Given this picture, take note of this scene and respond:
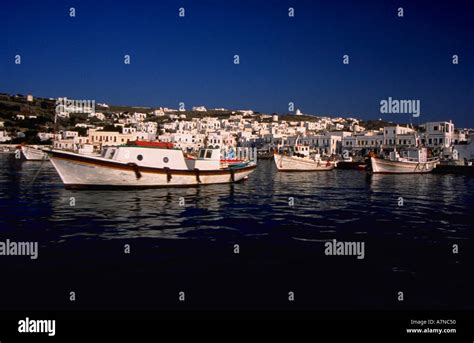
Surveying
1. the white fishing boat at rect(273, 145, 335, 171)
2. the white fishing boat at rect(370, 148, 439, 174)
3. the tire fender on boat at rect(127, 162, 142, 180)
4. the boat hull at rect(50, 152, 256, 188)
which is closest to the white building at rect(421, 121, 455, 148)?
the white fishing boat at rect(370, 148, 439, 174)

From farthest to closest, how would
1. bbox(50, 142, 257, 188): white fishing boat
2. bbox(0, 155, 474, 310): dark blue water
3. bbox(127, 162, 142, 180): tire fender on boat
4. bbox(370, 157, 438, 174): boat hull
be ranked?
bbox(370, 157, 438, 174): boat hull < bbox(127, 162, 142, 180): tire fender on boat < bbox(50, 142, 257, 188): white fishing boat < bbox(0, 155, 474, 310): dark blue water

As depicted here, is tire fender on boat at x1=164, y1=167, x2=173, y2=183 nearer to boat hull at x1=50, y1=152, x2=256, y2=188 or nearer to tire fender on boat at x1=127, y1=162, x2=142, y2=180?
boat hull at x1=50, y1=152, x2=256, y2=188

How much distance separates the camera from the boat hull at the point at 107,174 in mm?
24656

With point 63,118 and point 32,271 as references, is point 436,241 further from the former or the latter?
point 63,118

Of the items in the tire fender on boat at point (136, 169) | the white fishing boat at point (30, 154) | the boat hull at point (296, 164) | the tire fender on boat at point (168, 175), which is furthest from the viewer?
the white fishing boat at point (30, 154)

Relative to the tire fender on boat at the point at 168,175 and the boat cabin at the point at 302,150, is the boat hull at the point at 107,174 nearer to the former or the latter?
the tire fender on boat at the point at 168,175

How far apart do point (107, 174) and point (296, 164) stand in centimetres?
3620

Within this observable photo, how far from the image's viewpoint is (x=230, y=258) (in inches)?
436

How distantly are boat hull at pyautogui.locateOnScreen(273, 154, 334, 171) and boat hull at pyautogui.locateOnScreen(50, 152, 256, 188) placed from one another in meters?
28.3

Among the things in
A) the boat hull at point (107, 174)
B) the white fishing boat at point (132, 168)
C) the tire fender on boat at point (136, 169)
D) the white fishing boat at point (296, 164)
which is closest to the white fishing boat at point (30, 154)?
the white fishing boat at point (296, 164)

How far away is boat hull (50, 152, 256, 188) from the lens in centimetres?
2466

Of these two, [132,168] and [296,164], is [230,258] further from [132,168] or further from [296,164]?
[296,164]

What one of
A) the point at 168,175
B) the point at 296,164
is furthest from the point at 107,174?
the point at 296,164

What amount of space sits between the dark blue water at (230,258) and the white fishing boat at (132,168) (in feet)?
14.3
